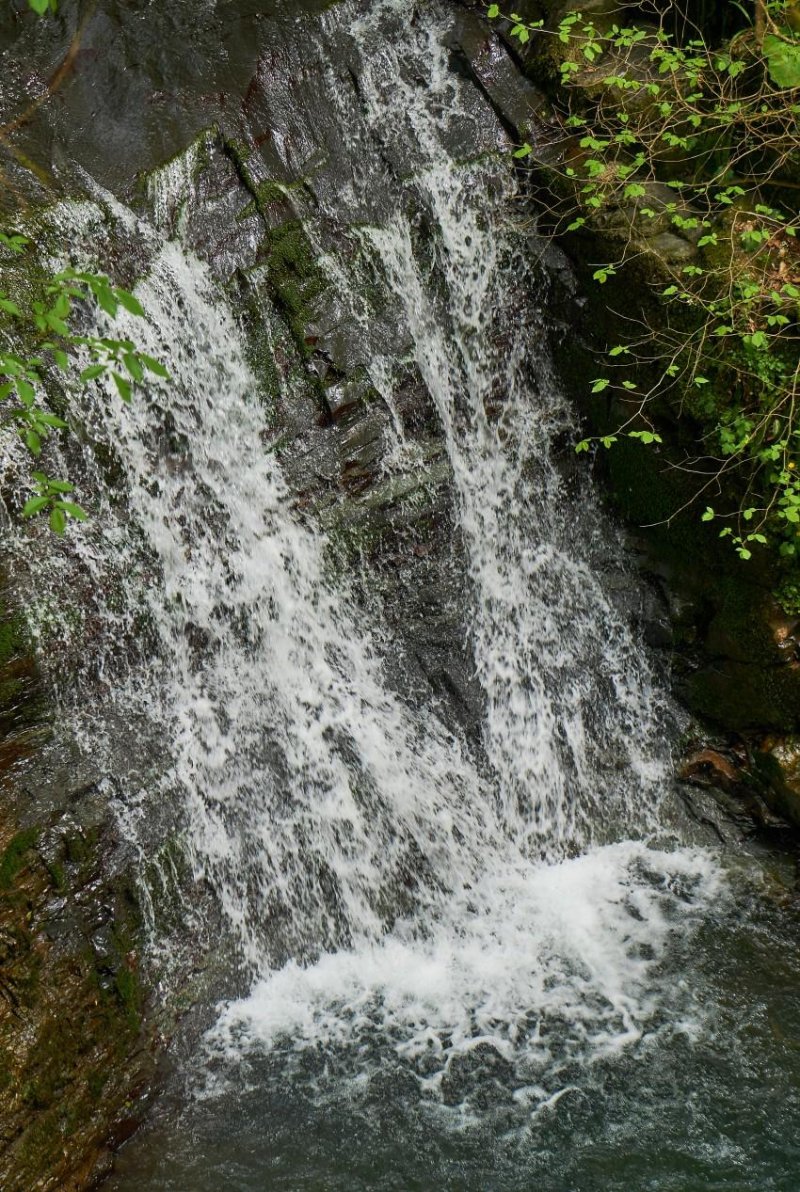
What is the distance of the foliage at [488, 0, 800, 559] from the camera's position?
4445 millimetres

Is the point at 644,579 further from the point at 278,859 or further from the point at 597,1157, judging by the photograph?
the point at 597,1157

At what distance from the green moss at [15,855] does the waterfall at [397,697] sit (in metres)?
0.48

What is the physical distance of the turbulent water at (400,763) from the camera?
371cm

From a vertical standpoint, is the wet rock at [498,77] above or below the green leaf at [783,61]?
above

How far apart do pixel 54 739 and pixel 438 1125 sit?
8.03 ft

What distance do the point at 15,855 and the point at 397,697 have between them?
2.14 metres

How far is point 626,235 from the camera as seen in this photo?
486 centimetres

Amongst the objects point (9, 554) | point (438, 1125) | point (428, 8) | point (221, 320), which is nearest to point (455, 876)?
point (438, 1125)

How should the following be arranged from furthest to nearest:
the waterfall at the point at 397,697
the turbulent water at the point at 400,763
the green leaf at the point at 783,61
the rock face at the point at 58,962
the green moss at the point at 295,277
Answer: the green moss at the point at 295,277 → the green leaf at the point at 783,61 → the waterfall at the point at 397,697 → the turbulent water at the point at 400,763 → the rock face at the point at 58,962

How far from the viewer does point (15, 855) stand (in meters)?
3.82

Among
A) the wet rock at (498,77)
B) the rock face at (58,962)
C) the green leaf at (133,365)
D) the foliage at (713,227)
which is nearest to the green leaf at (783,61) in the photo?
the foliage at (713,227)

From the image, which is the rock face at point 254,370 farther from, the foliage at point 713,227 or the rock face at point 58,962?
the foliage at point 713,227

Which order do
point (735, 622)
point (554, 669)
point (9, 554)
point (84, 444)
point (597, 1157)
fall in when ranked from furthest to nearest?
point (554, 669) → point (735, 622) → point (84, 444) → point (9, 554) → point (597, 1157)

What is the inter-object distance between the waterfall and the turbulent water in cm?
2
